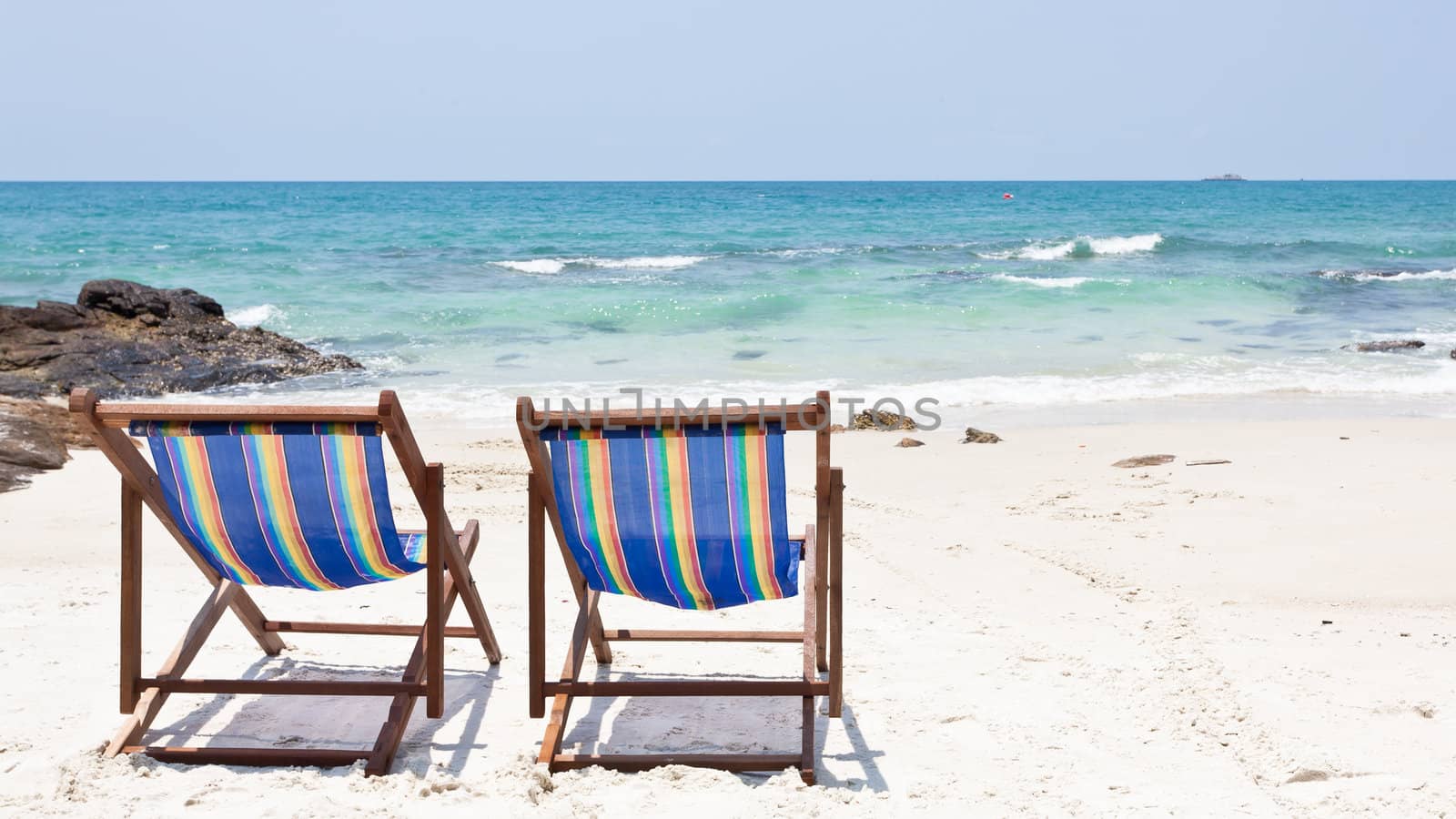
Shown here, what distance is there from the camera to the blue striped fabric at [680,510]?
2984mm

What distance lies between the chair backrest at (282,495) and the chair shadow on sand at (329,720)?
17.7 inches

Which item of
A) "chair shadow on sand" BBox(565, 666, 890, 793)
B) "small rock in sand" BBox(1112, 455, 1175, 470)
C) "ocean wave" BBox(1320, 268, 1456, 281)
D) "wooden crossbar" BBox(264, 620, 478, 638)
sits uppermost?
"wooden crossbar" BBox(264, 620, 478, 638)

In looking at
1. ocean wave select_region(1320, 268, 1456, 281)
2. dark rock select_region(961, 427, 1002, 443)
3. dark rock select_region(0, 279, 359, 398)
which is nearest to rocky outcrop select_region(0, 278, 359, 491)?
→ dark rock select_region(0, 279, 359, 398)

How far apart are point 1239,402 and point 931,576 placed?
238 inches

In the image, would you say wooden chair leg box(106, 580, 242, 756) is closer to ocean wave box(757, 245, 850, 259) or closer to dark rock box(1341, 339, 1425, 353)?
dark rock box(1341, 339, 1425, 353)

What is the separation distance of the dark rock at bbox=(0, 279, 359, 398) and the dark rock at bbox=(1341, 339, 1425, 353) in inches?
421

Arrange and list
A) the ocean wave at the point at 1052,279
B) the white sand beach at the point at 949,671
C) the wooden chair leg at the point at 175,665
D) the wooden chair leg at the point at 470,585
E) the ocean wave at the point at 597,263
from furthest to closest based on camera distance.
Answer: the ocean wave at the point at 597,263, the ocean wave at the point at 1052,279, the wooden chair leg at the point at 470,585, the wooden chair leg at the point at 175,665, the white sand beach at the point at 949,671

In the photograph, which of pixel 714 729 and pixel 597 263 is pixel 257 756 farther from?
pixel 597 263

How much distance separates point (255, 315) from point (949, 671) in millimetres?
14903

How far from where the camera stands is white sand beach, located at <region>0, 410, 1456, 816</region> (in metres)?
2.93

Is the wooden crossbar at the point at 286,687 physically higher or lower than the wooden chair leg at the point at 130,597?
lower

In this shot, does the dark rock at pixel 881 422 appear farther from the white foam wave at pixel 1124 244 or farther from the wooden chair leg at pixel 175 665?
the white foam wave at pixel 1124 244

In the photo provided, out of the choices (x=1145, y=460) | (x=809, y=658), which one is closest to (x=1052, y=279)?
(x=1145, y=460)

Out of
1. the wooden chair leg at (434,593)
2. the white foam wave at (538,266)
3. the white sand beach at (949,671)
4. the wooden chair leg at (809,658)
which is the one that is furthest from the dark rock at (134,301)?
the wooden chair leg at (809,658)
